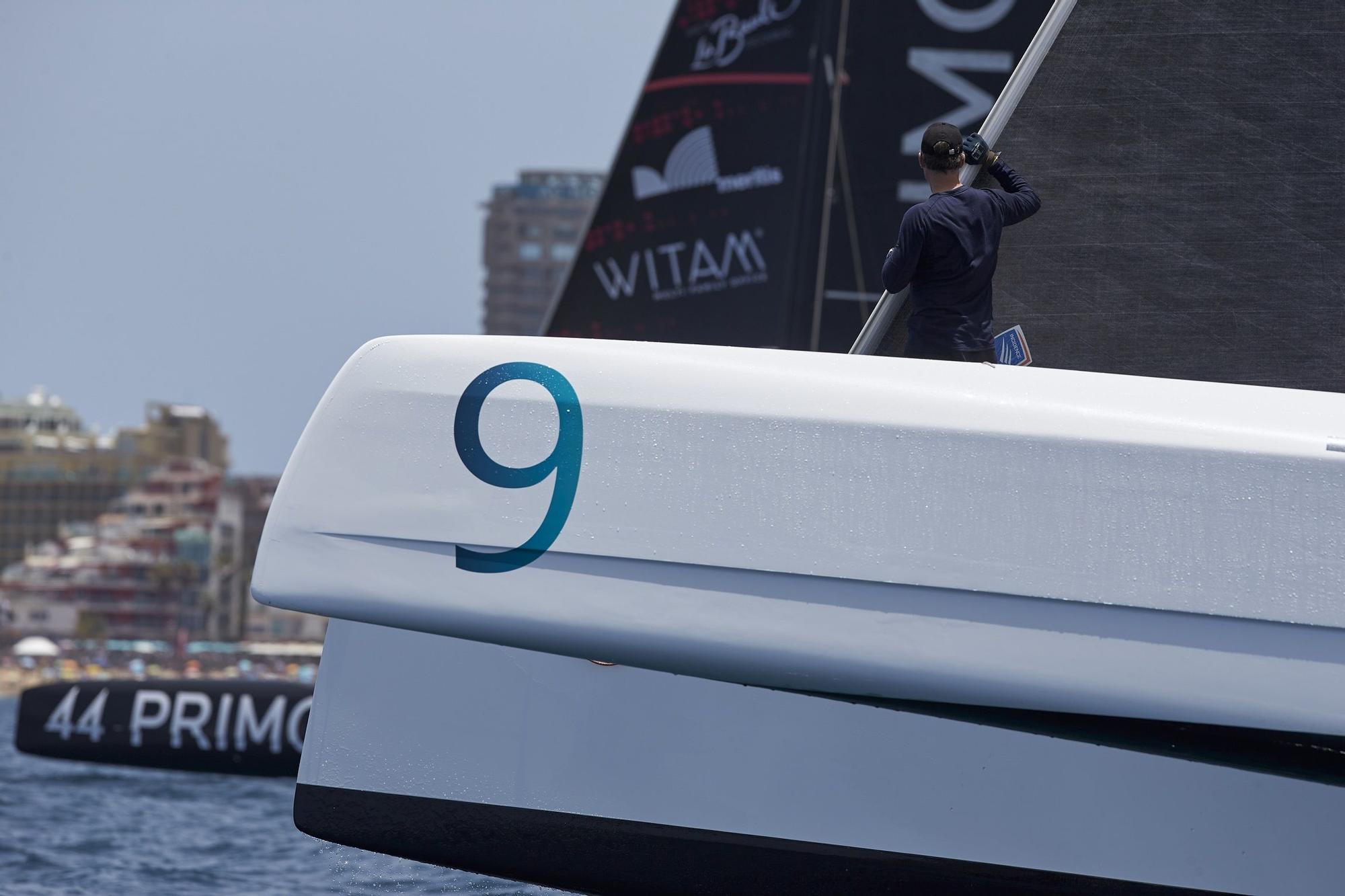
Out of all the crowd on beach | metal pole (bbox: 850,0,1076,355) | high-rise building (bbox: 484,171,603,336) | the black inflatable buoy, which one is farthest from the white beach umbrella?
metal pole (bbox: 850,0,1076,355)

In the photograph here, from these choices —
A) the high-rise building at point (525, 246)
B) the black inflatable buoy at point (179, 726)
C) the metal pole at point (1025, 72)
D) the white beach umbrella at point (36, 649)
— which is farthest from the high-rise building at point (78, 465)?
the metal pole at point (1025, 72)

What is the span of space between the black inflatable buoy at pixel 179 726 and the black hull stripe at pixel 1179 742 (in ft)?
37.5

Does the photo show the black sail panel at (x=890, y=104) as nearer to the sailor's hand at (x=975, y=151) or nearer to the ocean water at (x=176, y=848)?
the ocean water at (x=176, y=848)

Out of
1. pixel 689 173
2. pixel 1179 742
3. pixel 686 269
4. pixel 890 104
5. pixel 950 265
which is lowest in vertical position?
pixel 1179 742

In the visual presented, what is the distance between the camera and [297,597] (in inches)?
127

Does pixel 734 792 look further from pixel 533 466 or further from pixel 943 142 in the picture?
pixel 943 142

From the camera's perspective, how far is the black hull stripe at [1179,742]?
320 cm

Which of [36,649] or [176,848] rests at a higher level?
[176,848]

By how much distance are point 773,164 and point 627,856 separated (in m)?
9.09

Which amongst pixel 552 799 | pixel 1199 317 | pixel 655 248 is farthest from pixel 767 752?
pixel 655 248

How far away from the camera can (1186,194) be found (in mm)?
4082

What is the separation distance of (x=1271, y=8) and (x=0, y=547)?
431ft

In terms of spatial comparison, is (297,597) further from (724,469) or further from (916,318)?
(916,318)

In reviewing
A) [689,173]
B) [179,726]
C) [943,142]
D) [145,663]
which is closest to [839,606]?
[943,142]
